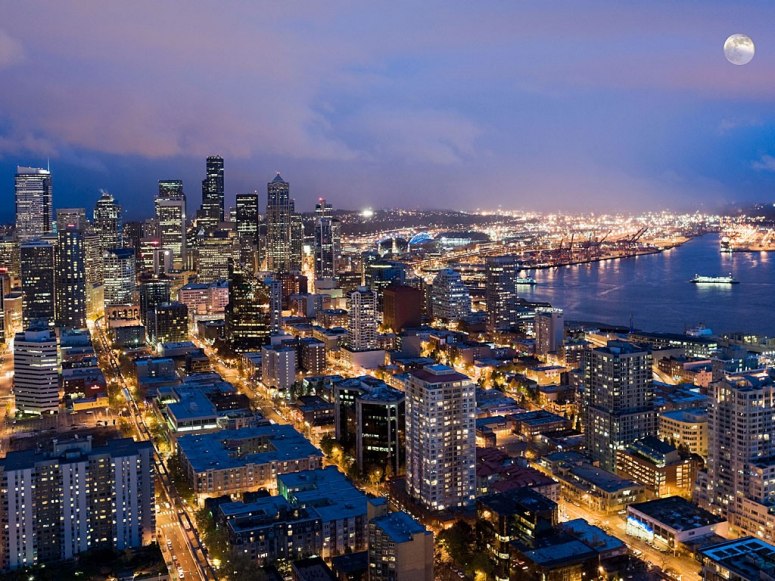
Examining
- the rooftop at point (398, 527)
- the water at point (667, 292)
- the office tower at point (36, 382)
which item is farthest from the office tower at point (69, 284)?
the rooftop at point (398, 527)

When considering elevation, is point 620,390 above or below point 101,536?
above

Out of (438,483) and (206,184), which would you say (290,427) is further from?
(206,184)

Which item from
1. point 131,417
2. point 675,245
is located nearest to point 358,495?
point 131,417

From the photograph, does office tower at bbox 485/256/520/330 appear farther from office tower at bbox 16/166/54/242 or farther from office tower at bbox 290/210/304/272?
office tower at bbox 16/166/54/242

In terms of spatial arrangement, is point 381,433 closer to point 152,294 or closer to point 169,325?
point 169,325

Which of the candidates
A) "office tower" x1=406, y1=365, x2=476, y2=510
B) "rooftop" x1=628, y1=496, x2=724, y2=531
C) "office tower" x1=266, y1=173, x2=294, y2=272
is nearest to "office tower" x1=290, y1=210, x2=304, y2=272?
"office tower" x1=266, y1=173, x2=294, y2=272

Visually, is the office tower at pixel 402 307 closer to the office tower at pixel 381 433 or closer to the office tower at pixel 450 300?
the office tower at pixel 450 300
